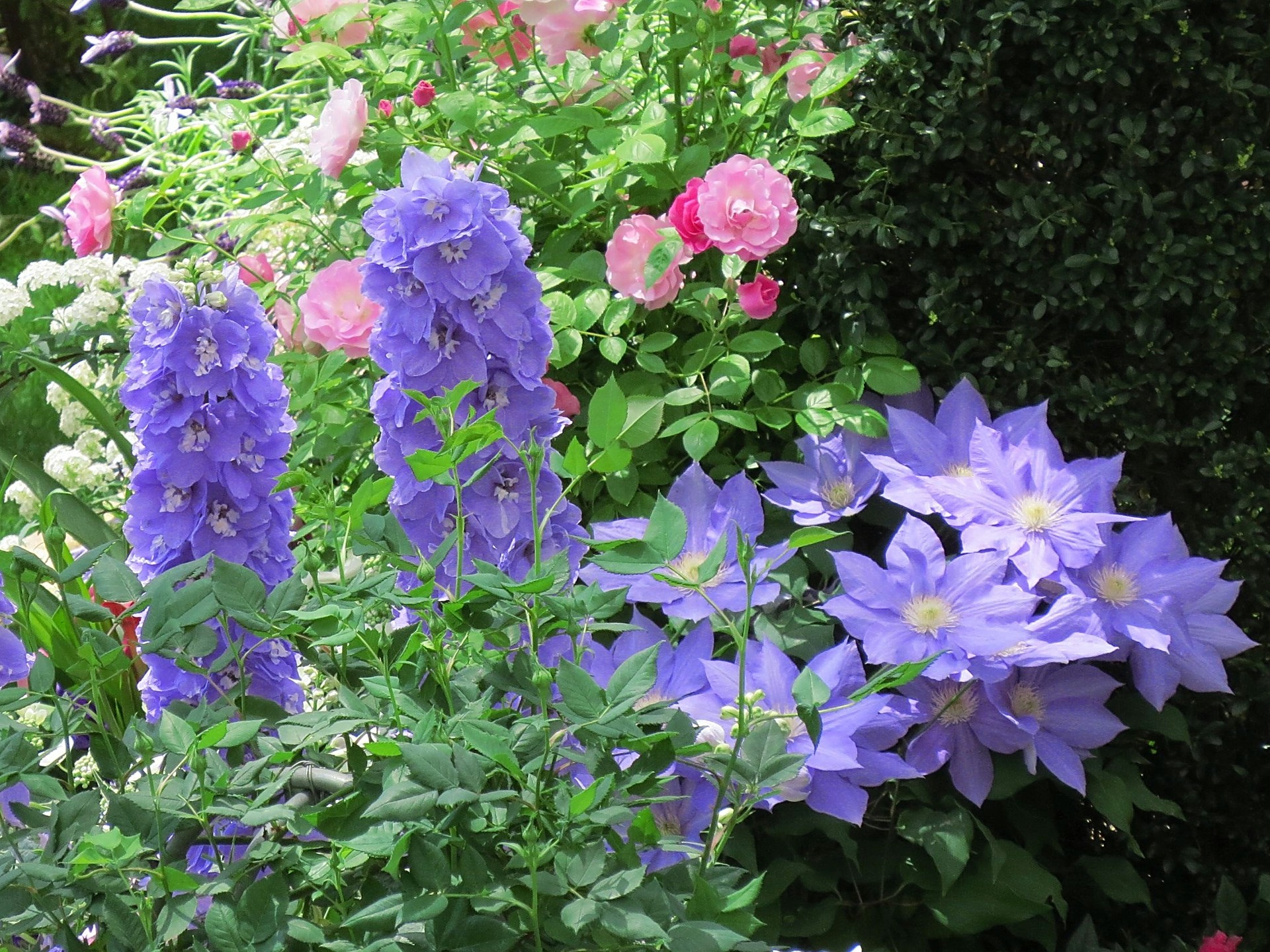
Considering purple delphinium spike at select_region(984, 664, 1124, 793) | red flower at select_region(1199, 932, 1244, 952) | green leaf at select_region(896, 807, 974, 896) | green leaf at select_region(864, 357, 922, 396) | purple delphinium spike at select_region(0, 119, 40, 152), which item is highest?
green leaf at select_region(864, 357, 922, 396)

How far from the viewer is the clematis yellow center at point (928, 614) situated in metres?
1.21

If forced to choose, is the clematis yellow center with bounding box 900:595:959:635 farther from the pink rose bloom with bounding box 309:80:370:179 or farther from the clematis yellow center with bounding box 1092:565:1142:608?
the pink rose bloom with bounding box 309:80:370:179

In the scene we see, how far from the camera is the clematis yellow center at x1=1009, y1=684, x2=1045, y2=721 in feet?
4.20

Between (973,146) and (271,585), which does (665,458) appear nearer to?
(973,146)

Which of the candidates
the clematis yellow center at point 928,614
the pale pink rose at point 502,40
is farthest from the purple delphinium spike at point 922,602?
the pale pink rose at point 502,40

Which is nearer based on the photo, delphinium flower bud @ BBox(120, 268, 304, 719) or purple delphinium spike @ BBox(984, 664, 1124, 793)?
delphinium flower bud @ BBox(120, 268, 304, 719)

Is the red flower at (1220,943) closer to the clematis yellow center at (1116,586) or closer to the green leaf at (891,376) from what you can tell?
the clematis yellow center at (1116,586)

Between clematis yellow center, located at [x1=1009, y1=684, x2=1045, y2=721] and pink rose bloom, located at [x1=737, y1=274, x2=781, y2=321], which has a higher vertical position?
pink rose bloom, located at [x1=737, y1=274, x2=781, y2=321]

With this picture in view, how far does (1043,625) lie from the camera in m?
1.21

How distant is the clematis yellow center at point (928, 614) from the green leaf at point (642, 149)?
0.63 m

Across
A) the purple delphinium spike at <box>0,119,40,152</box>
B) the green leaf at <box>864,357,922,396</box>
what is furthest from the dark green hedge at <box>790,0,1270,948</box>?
the purple delphinium spike at <box>0,119,40,152</box>

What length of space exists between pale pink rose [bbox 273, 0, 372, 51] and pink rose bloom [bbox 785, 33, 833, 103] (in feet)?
2.13

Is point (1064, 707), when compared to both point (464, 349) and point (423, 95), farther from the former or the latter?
point (423, 95)

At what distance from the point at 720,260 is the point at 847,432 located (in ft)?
1.18
